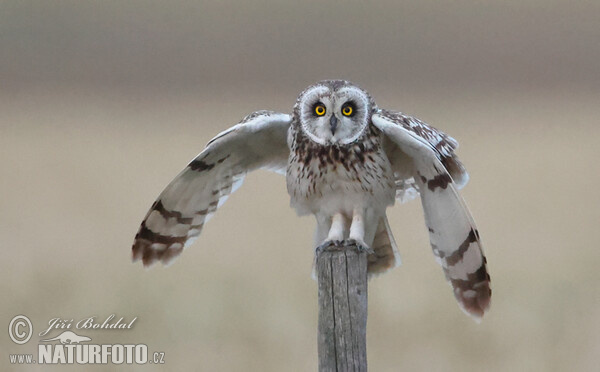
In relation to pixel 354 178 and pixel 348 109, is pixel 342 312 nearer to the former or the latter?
pixel 354 178

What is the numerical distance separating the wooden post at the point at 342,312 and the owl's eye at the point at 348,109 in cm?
49

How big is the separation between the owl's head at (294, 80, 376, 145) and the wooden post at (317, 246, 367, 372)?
43 centimetres

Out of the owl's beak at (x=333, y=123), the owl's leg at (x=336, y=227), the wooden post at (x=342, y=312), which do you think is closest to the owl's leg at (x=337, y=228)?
the owl's leg at (x=336, y=227)

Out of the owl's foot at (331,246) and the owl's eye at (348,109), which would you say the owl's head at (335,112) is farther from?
the owl's foot at (331,246)

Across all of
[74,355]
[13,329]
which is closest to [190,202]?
[74,355]

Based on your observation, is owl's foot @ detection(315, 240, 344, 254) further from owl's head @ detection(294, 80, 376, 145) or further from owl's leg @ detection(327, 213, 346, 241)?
owl's head @ detection(294, 80, 376, 145)

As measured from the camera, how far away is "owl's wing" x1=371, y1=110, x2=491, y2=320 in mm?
2936

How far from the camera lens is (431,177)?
305 cm

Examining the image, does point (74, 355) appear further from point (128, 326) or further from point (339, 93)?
point (339, 93)

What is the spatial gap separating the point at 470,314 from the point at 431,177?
0.51 meters

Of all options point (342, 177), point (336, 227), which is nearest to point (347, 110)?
point (342, 177)

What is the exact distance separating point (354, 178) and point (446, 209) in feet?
1.12

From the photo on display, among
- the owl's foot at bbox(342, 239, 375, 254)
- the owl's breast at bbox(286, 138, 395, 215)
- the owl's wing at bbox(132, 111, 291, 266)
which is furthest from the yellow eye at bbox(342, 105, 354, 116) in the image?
the owl's foot at bbox(342, 239, 375, 254)

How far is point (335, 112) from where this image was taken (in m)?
2.97
